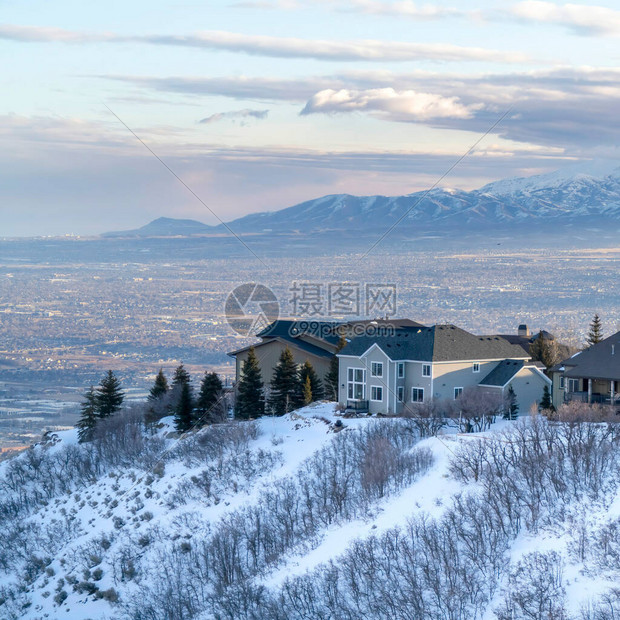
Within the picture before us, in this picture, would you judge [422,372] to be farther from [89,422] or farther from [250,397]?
[89,422]

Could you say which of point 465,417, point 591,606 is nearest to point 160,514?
point 465,417

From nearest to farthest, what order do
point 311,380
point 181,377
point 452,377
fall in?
point 452,377 → point 311,380 → point 181,377

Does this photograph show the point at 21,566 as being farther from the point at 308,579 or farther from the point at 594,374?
the point at 594,374

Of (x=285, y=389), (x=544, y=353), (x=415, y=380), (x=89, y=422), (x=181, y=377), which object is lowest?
(x=89, y=422)

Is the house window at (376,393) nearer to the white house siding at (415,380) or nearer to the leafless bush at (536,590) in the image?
the white house siding at (415,380)

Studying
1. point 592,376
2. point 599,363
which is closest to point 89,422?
point 592,376

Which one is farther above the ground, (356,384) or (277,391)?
(356,384)
